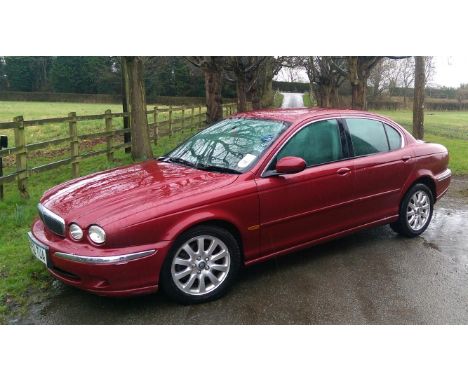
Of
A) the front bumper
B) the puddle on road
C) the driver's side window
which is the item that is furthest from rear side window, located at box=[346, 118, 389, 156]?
the front bumper

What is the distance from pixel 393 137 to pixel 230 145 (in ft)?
6.88

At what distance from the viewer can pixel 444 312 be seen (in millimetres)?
3592

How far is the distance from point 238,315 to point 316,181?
1562 mm

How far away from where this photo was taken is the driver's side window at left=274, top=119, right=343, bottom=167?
14.1 feet

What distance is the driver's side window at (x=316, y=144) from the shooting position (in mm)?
4289

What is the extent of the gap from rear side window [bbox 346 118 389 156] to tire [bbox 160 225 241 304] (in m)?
1.91

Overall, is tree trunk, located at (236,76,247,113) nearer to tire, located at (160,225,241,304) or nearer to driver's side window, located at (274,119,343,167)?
driver's side window, located at (274,119,343,167)

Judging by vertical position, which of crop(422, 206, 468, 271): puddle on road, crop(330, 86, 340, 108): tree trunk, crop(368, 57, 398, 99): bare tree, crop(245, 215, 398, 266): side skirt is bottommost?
crop(422, 206, 468, 271): puddle on road

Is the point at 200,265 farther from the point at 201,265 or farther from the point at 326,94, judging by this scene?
the point at 326,94

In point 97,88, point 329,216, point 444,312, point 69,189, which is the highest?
point 97,88

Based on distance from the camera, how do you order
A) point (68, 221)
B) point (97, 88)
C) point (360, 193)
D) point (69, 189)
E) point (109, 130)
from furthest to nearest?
1. point (97, 88)
2. point (109, 130)
3. point (360, 193)
4. point (69, 189)
5. point (68, 221)

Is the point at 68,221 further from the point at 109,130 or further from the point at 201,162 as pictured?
the point at 109,130

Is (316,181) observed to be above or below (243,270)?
above

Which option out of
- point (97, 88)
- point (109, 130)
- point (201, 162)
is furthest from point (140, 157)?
point (97, 88)
